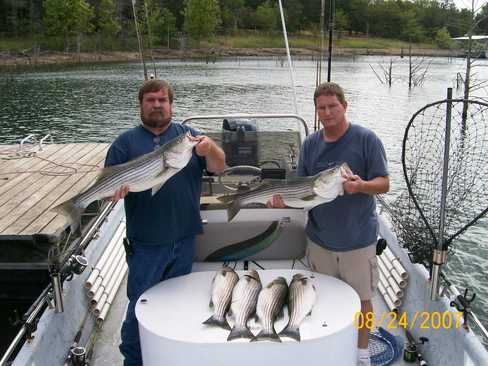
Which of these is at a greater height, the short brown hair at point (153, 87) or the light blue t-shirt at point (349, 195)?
the short brown hair at point (153, 87)

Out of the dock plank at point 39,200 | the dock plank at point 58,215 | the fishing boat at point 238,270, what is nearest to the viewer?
the fishing boat at point 238,270

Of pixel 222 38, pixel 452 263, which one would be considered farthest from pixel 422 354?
pixel 222 38

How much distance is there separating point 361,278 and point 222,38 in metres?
102

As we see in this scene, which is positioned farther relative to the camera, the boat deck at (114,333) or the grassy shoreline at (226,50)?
the grassy shoreline at (226,50)

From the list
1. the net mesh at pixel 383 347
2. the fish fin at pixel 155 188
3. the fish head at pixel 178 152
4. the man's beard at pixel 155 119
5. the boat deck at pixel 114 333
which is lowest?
the boat deck at pixel 114 333

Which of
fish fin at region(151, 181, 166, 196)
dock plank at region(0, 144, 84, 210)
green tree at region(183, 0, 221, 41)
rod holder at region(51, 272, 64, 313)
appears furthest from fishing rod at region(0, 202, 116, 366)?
green tree at region(183, 0, 221, 41)

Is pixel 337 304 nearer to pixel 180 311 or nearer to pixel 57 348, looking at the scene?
pixel 180 311

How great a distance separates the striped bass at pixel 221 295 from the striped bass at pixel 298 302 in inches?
15.5

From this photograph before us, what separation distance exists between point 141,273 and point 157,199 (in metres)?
0.56

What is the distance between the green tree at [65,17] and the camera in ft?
245

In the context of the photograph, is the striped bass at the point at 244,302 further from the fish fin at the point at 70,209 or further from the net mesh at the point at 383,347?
the net mesh at the point at 383,347

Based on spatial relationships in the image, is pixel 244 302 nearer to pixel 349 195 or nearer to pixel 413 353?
pixel 349 195

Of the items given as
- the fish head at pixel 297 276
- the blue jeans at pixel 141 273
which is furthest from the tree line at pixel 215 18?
the blue jeans at pixel 141 273

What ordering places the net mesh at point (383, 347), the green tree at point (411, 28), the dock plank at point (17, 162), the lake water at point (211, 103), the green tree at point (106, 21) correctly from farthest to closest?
1. the green tree at point (411, 28)
2. the green tree at point (106, 21)
3. the lake water at point (211, 103)
4. the dock plank at point (17, 162)
5. the net mesh at point (383, 347)
